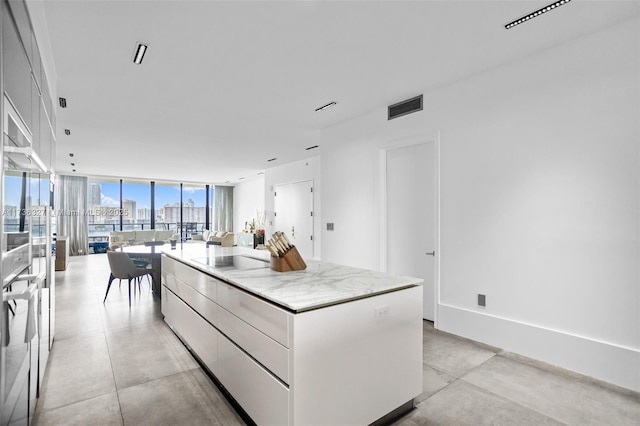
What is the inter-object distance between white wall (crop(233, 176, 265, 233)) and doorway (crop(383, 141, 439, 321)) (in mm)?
7366

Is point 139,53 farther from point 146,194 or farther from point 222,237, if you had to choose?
point 146,194

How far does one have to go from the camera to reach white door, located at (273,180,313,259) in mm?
7891

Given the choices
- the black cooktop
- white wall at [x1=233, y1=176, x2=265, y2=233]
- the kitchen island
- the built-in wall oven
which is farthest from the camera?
white wall at [x1=233, y1=176, x2=265, y2=233]

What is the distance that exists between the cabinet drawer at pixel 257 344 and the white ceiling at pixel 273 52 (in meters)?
2.13

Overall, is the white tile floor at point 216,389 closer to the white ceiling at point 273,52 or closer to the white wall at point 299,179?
the white ceiling at point 273,52

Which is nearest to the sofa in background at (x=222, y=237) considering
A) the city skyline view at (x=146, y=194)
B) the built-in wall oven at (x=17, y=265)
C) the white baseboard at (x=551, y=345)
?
the city skyline view at (x=146, y=194)

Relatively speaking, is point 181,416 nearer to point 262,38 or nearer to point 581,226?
point 262,38

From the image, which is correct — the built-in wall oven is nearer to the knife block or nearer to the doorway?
the knife block

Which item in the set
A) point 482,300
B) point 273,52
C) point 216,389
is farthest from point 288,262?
point 482,300

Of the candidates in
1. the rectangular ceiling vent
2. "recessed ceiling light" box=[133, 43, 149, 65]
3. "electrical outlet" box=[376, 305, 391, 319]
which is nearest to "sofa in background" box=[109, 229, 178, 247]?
"recessed ceiling light" box=[133, 43, 149, 65]

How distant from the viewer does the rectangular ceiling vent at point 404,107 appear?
152 inches

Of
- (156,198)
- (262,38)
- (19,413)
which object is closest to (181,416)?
(19,413)

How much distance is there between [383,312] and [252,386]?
2.78ft

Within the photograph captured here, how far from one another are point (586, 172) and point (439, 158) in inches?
52.6
